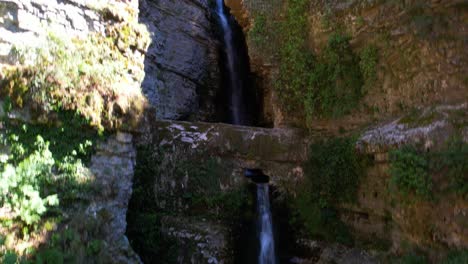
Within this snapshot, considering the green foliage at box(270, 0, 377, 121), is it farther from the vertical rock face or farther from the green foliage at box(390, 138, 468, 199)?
the vertical rock face

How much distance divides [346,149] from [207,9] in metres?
9.82

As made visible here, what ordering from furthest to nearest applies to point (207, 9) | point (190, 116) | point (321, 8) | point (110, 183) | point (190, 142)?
1. point (207, 9)
2. point (190, 116)
3. point (321, 8)
4. point (190, 142)
5. point (110, 183)

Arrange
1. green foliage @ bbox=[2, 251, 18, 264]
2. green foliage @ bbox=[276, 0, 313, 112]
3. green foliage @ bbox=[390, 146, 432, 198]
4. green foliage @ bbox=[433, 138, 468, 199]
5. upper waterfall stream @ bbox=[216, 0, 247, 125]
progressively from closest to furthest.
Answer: green foliage @ bbox=[2, 251, 18, 264]
green foliage @ bbox=[433, 138, 468, 199]
green foliage @ bbox=[390, 146, 432, 198]
green foliage @ bbox=[276, 0, 313, 112]
upper waterfall stream @ bbox=[216, 0, 247, 125]

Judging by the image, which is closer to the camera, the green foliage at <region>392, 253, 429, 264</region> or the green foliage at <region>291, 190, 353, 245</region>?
the green foliage at <region>392, 253, 429, 264</region>

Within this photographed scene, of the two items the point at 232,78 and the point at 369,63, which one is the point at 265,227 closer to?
the point at 369,63

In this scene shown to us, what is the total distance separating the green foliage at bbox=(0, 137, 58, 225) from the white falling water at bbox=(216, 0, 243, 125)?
10057 mm

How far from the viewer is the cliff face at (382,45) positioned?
294 inches

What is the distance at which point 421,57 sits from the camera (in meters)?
7.97

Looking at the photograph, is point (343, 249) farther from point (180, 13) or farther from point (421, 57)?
point (180, 13)

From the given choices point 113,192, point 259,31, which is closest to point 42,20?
point 113,192

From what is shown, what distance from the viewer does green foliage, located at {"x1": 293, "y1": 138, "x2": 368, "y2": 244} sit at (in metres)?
8.85

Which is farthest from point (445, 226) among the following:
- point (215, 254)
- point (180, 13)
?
point (180, 13)

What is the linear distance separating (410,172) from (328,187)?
2758mm

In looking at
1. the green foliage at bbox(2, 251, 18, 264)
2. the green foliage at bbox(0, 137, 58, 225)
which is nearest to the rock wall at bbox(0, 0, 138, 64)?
the green foliage at bbox(0, 137, 58, 225)
